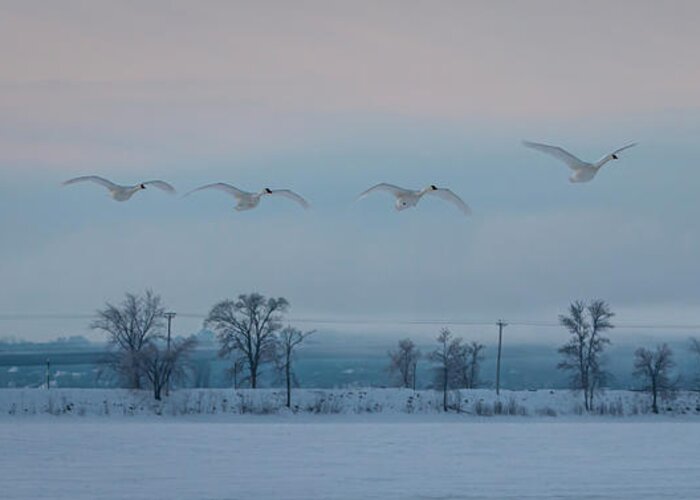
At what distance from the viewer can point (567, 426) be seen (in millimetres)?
46469

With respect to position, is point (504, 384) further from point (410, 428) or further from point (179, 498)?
point (179, 498)

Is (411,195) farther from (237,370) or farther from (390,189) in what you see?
(237,370)

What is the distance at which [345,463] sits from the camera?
3281 cm

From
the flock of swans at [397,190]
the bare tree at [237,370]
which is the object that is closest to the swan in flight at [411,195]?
the flock of swans at [397,190]

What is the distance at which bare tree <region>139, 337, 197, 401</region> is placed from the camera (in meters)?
61.6

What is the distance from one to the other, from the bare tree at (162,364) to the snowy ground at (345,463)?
58.3ft

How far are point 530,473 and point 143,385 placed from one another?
3475 centimetres

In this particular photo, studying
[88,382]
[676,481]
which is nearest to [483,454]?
[676,481]

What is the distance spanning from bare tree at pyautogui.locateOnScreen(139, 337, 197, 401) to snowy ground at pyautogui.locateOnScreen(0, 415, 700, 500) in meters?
17.8

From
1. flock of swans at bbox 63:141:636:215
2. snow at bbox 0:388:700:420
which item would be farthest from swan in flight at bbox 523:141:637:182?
snow at bbox 0:388:700:420

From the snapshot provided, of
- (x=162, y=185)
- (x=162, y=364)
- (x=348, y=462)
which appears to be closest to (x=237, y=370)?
(x=162, y=364)

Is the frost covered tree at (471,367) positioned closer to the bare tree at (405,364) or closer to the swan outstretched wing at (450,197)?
the bare tree at (405,364)

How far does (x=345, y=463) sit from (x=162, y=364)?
30340mm

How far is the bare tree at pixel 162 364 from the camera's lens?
61594mm
